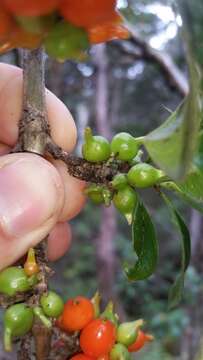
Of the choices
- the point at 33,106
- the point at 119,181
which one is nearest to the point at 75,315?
the point at 119,181

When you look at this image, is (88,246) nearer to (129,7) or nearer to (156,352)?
(156,352)

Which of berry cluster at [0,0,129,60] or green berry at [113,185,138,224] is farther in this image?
green berry at [113,185,138,224]

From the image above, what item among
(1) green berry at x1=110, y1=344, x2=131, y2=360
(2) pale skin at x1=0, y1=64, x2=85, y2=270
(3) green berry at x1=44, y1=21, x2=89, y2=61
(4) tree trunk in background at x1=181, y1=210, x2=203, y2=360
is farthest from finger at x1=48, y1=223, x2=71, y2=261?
(4) tree trunk in background at x1=181, y1=210, x2=203, y2=360

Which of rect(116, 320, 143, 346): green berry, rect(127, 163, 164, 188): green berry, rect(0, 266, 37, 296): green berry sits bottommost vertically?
rect(116, 320, 143, 346): green berry

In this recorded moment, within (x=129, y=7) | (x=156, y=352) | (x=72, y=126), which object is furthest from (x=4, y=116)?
(x=156, y=352)

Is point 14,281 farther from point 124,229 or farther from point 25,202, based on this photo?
point 124,229

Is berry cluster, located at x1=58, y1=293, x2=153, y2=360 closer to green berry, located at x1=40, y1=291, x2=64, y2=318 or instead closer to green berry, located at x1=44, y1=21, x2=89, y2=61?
green berry, located at x1=40, y1=291, x2=64, y2=318

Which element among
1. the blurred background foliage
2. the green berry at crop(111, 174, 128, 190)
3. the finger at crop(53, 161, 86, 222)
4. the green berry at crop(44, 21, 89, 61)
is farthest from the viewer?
the blurred background foliage
